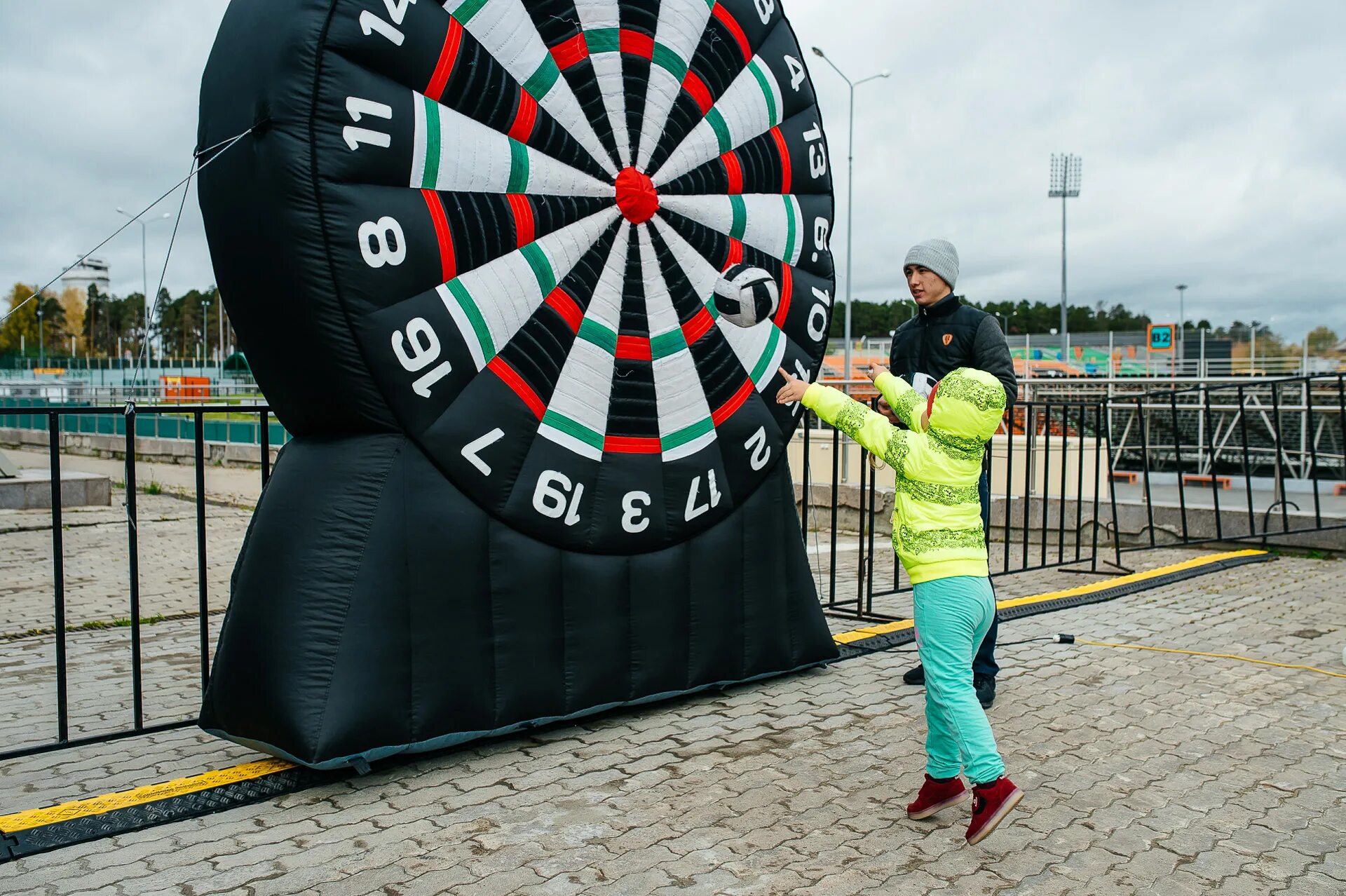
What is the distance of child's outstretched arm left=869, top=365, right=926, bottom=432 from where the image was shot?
3467 millimetres

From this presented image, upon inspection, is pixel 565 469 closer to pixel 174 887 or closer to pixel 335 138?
pixel 335 138

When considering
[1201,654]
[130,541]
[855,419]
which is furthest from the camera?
[1201,654]

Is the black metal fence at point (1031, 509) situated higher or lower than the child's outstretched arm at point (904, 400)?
lower

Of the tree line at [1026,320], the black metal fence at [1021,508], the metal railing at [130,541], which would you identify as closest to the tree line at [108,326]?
the tree line at [1026,320]

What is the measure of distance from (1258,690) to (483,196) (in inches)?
174

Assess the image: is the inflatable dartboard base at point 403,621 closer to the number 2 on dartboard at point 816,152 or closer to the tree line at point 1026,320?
the number 2 on dartboard at point 816,152

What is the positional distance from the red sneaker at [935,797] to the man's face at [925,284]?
6.74ft

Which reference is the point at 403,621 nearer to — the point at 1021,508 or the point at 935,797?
the point at 935,797

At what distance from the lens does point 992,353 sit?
4.47 meters

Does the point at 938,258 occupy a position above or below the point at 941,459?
above

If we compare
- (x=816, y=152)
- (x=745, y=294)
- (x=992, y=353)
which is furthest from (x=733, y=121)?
(x=992, y=353)

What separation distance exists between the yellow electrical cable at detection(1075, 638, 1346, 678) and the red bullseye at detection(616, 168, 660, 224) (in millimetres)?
3687

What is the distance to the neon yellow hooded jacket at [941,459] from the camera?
3350 millimetres

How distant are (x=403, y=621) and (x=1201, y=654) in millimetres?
4536
